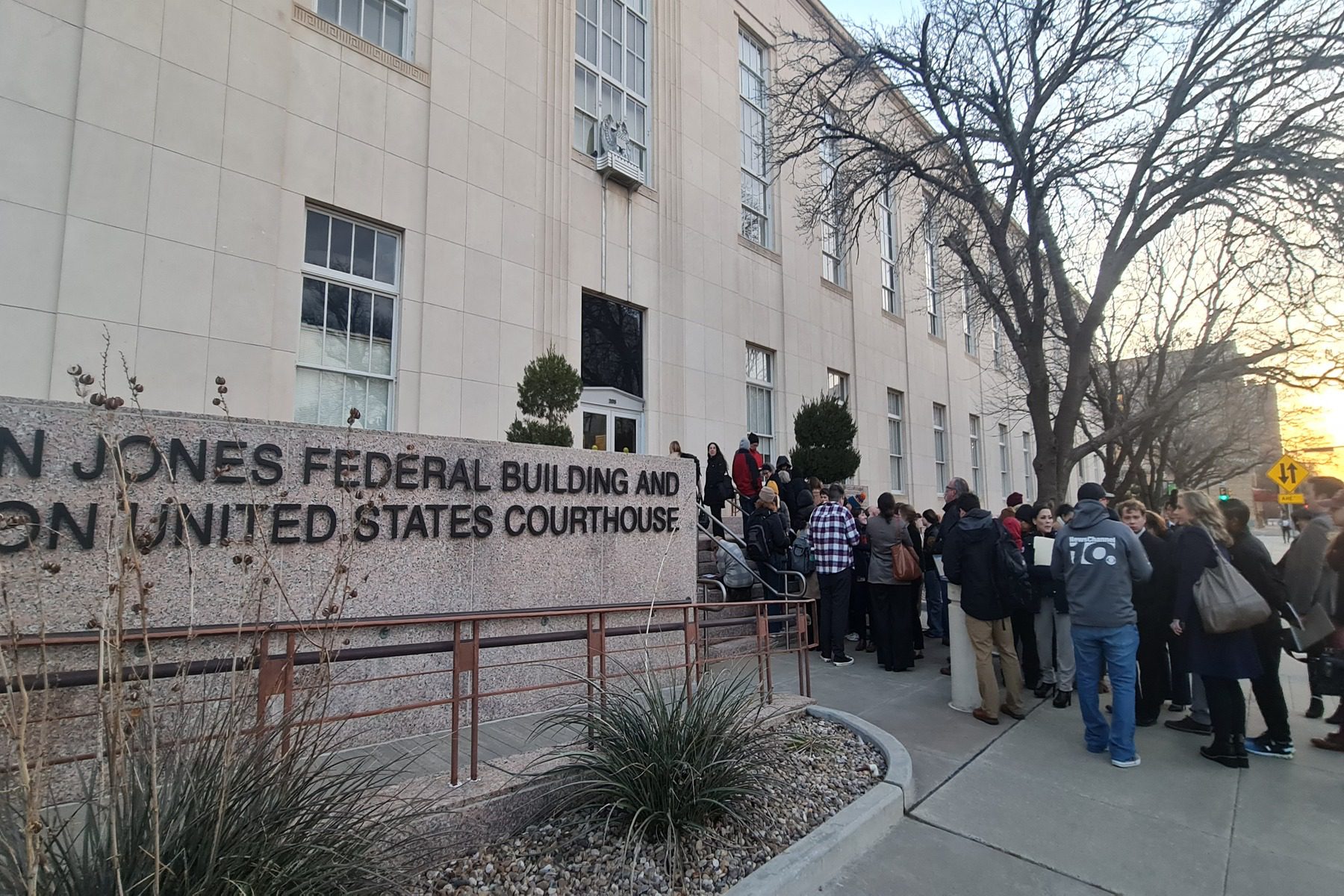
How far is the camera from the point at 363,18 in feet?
32.1

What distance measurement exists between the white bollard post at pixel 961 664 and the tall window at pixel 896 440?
16.0 metres

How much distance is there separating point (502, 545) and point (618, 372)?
7.87 meters

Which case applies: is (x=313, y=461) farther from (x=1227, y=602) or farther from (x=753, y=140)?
(x=753, y=140)

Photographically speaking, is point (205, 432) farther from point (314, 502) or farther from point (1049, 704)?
point (1049, 704)

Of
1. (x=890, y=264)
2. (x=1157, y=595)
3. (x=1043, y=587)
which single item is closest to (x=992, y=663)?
(x=1043, y=587)

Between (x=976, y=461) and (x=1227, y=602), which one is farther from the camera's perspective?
(x=976, y=461)

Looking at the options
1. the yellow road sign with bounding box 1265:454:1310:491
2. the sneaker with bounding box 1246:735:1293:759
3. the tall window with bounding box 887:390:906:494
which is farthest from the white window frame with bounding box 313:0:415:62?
the yellow road sign with bounding box 1265:454:1310:491

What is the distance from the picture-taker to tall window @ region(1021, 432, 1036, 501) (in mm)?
34031

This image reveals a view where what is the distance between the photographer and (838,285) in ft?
65.7

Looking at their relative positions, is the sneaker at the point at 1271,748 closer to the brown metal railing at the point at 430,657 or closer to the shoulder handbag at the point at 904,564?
the shoulder handbag at the point at 904,564

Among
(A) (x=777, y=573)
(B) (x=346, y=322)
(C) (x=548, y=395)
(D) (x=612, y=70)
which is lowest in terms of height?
(A) (x=777, y=573)

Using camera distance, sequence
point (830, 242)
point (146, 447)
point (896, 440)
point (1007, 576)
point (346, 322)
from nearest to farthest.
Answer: point (146, 447) < point (1007, 576) < point (346, 322) < point (830, 242) < point (896, 440)

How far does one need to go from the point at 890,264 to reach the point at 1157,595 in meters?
19.5

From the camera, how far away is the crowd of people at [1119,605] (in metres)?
5.11
